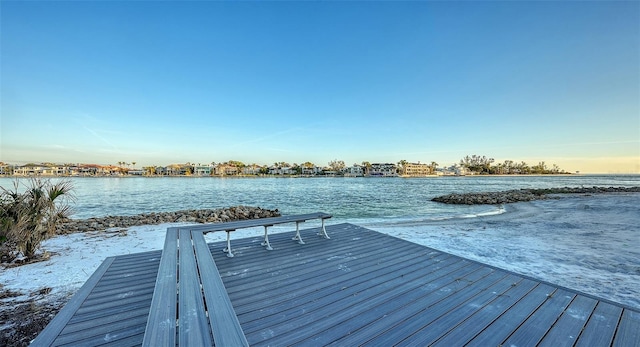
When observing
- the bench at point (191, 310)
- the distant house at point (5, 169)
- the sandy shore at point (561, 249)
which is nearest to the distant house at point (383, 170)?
the sandy shore at point (561, 249)

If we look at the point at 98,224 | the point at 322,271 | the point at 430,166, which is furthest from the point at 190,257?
the point at 430,166

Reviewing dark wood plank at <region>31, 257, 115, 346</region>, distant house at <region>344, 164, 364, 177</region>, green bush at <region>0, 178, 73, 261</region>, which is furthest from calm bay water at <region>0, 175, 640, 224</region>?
distant house at <region>344, 164, 364, 177</region>

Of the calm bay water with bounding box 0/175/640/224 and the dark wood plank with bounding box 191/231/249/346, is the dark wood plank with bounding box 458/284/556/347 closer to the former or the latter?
the dark wood plank with bounding box 191/231/249/346

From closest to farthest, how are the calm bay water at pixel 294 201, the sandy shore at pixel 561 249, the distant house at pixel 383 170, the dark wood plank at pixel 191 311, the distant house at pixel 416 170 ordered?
the dark wood plank at pixel 191 311 → the sandy shore at pixel 561 249 → the calm bay water at pixel 294 201 → the distant house at pixel 383 170 → the distant house at pixel 416 170

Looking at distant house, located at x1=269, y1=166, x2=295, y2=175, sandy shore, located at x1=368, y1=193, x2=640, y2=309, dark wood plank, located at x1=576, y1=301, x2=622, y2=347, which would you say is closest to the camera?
dark wood plank, located at x1=576, y1=301, x2=622, y2=347

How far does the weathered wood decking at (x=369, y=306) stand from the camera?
2.25 meters

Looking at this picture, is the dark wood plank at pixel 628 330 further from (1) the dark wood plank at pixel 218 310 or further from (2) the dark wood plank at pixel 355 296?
(1) the dark wood plank at pixel 218 310

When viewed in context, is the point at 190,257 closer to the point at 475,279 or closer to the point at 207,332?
the point at 207,332

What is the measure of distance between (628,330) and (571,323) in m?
0.47

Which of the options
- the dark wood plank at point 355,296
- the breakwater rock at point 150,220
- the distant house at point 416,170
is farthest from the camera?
the distant house at point 416,170

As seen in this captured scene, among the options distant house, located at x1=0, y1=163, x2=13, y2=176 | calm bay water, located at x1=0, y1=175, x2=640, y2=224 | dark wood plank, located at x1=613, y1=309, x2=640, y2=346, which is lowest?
calm bay water, located at x1=0, y1=175, x2=640, y2=224

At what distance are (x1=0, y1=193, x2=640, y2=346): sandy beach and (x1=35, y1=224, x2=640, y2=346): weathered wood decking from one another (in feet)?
4.66

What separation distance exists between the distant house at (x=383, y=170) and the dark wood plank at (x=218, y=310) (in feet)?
421

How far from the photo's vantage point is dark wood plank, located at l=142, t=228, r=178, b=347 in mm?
1667
